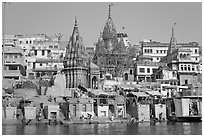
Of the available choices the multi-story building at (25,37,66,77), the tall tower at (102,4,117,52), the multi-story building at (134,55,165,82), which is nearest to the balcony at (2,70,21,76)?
the multi-story building at (25,37,66,77)

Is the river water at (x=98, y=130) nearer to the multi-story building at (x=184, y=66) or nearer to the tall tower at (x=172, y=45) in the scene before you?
the multi-story building at (x=184, y=66)

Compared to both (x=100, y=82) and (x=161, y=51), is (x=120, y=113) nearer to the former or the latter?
(x=100, y=82)

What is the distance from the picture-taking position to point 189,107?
3578 cm

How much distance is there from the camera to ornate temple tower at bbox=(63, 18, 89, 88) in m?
41.4

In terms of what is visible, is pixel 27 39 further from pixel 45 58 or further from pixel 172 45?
pixel 172 45

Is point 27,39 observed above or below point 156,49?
above

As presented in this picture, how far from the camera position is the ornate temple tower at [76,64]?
41438 millimetres

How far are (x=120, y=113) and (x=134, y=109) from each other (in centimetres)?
144

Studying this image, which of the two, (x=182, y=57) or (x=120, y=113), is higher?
(x=182, y=57)

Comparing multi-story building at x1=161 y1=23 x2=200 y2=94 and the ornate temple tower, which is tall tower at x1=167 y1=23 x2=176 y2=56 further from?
the ornate temple tower

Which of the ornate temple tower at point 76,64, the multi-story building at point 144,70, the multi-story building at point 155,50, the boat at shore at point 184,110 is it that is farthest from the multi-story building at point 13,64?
the multi-story building at point 155,50

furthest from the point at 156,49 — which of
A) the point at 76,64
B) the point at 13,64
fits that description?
the point at 13,64

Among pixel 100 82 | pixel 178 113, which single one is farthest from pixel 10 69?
pixel 178 113

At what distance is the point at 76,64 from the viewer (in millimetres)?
42094
